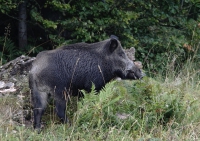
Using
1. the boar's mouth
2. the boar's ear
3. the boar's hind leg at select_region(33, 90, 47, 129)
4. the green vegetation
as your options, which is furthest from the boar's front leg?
the boar's mouth

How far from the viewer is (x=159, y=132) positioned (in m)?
6.63

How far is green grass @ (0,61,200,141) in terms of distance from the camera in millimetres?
6442

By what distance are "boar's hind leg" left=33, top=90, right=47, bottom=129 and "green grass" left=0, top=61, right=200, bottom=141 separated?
0.20 metres

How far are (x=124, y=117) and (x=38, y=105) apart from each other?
1348 mm

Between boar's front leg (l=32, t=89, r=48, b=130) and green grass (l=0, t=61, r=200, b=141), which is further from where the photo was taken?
boar's front leg (l=32, t=89, r=48, b=130)

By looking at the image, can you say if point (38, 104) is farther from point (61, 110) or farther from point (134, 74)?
point (134, 74)

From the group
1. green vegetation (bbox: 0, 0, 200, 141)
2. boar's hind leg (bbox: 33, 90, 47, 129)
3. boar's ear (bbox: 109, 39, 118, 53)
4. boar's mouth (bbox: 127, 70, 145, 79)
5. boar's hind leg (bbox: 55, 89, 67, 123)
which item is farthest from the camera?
boar's mouth (bbox: 127, 70, 145, 79)

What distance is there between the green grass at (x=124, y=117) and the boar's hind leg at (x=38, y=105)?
0.66 feet

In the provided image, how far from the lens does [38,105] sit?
7324 mm

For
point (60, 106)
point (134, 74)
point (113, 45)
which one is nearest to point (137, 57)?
point (134, 74)

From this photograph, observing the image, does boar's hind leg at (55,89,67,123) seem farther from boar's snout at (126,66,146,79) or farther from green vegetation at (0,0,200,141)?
boar's snout at (126,66,146,79)

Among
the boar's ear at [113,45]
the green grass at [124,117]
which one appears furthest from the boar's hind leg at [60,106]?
the boar's ear at [113,45]

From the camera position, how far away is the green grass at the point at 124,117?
21.1ft

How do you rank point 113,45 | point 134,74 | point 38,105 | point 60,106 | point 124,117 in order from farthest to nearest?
point 134,74 < point 113,45 < point 60,106 < point 38,105 < point 124,117
